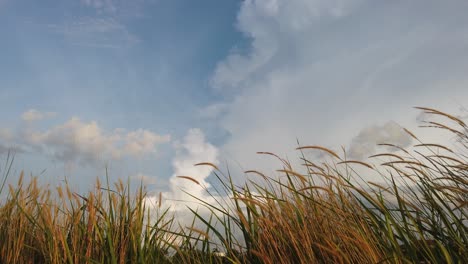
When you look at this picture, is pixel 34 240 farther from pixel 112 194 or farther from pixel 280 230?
pixel 280 230

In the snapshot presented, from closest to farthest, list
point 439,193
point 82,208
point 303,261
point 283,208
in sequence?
point 303,261
point 439,193
point 283,208
point 82,208

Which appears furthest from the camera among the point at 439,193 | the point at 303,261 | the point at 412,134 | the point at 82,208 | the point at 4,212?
the point at 4,212

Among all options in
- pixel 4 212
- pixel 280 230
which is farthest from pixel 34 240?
pixel 280 230

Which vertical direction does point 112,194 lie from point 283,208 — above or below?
above

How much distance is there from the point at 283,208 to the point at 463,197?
51.0 inches

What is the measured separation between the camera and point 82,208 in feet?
12.5

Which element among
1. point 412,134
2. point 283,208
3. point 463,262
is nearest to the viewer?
point 463,262

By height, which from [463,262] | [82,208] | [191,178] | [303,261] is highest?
[82,208]

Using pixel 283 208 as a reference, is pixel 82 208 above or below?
above

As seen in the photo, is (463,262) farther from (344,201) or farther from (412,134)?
(412,134)

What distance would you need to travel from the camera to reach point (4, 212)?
14.0 feet

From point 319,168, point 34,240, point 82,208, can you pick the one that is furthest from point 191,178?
point 34,240

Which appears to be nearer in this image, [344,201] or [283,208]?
[344,201]

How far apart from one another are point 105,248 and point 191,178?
1270 millimetres
